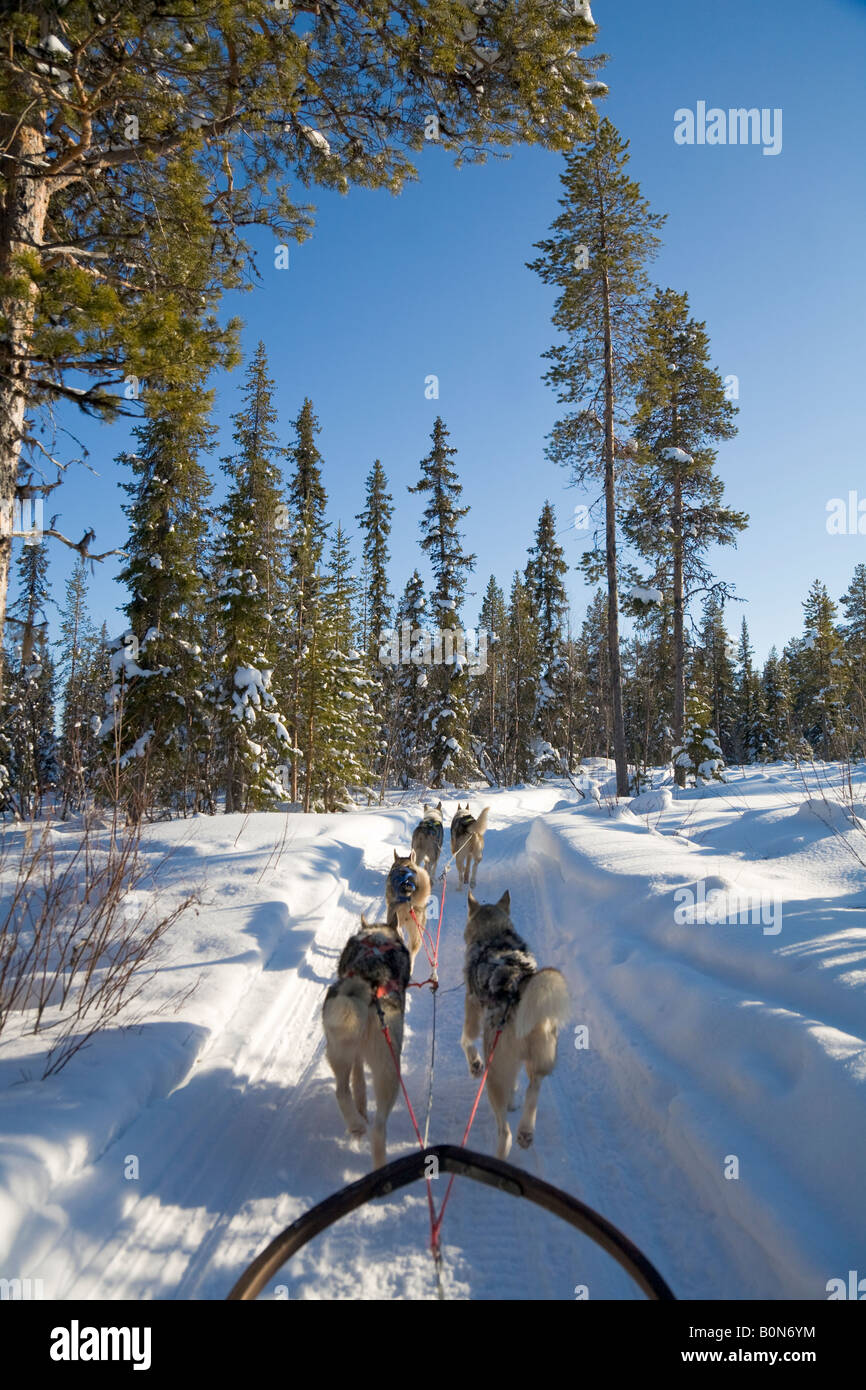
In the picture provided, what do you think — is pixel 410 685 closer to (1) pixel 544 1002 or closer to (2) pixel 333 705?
(2) pixel 333 705

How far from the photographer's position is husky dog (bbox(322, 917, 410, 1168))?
320cm

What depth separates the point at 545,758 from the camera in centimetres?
3028

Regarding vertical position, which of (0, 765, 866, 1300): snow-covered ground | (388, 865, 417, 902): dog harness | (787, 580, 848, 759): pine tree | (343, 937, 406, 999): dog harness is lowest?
(0, 765, 866, 1300): snow-covered ground

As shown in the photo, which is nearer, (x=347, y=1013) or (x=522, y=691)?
(x=347, y=1013)

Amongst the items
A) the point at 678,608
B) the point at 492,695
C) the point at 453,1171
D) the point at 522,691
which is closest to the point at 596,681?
the point at 522,691

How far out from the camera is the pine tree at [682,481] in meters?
19.0

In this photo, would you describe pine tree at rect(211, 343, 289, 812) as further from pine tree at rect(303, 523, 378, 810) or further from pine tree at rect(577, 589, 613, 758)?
pine tree at rect(577, 589, 613, 758)

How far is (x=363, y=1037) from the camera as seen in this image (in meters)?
3.28

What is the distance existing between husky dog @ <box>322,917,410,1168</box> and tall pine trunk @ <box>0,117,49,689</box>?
13.7ft

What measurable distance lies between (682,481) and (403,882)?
18.0 meters

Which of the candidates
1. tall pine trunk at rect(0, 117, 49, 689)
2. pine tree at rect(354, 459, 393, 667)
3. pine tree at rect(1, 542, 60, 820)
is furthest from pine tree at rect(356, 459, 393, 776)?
tall pine trunk at rect(0, 117, 49, 689)

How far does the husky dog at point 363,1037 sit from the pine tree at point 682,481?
1786cm
